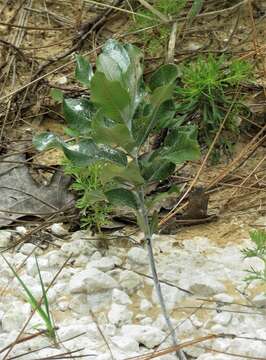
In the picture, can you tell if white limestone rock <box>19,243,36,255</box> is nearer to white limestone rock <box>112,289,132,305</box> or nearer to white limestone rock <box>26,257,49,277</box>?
white limestone rock <box>26,257,49,277</box>

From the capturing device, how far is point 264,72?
235cm

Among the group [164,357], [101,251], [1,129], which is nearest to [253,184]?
[101,251]

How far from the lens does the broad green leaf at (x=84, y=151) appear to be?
1.47 metres

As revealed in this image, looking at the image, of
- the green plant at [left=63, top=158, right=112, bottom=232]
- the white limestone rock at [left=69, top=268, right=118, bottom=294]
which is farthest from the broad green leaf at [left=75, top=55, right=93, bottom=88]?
the white limestone rock at [left=69, top=268, right=118, bottom=294]

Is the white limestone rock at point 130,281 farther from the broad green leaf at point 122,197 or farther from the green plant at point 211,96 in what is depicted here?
the green plant at point 211,96

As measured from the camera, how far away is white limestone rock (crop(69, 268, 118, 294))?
5.62 feet

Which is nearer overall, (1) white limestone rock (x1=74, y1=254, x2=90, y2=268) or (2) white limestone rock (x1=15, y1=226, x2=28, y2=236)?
(1) white limestone rock (x1=74, y1=254, x2=90, y2=268)

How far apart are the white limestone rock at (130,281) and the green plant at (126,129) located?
0.82 ft

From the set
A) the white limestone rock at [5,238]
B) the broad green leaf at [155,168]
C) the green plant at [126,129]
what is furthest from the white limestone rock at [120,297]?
the white limestone rock at [5,238]

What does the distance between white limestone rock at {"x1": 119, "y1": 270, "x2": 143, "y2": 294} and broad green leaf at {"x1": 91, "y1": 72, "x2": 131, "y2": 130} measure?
517 mm

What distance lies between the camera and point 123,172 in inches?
54.4

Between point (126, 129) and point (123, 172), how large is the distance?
95 millimetres

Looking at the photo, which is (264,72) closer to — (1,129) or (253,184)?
(253,184)

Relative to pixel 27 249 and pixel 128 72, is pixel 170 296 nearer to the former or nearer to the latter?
pixel 27 249
